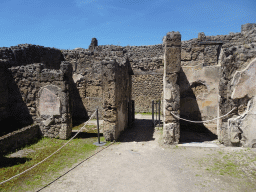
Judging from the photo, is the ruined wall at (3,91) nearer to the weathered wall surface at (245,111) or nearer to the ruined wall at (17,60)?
the ruined wall at (17,60)

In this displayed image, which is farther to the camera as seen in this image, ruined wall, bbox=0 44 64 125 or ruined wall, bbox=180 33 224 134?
ruined wall, bbox=180 33 224 134

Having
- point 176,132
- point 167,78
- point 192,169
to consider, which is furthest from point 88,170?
point 167,78

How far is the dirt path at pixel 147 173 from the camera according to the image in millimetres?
3756

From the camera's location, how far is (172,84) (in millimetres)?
6012

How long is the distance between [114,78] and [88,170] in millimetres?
3112

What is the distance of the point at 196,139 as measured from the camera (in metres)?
6.79

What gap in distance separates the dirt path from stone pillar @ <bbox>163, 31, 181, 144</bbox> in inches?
21.1

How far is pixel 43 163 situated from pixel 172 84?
441 centimetres

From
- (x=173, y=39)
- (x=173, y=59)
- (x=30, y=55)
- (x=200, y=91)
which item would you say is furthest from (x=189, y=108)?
(x=30, y=55)

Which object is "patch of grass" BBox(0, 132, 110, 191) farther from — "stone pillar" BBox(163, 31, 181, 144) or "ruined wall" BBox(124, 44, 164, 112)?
"ruined wall" BBox(124, 44, 164, 112)

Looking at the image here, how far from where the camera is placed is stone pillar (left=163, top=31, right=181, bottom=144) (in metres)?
5.92

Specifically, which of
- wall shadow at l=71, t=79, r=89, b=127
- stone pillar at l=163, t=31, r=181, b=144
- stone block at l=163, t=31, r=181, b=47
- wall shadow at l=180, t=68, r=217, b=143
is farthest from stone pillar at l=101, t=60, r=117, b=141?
wall shadow at l=71, t=79, r=89, b=127

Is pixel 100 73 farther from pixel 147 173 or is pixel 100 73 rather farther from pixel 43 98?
pixel 147 173

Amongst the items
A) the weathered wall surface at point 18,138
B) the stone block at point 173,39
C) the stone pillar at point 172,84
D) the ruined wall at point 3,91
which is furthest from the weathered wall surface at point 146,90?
the ruined wall at point 3,91
